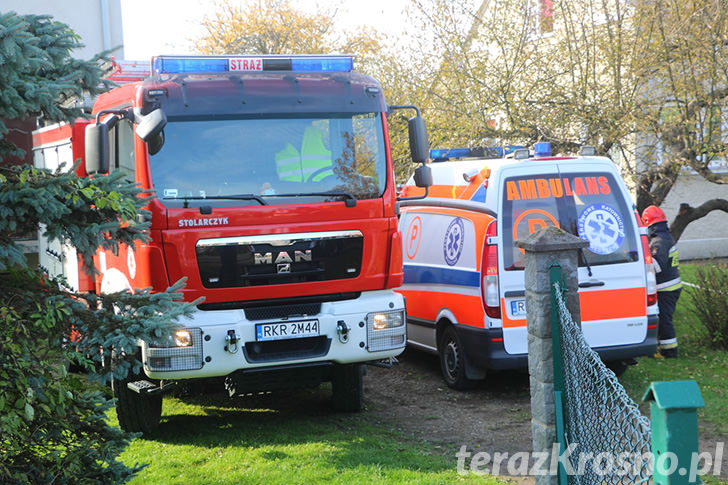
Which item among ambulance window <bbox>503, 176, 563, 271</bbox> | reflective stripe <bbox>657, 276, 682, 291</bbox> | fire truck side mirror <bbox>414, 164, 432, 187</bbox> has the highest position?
fire truck side mirror <bbox>414, 164, 432, 187</bbox>

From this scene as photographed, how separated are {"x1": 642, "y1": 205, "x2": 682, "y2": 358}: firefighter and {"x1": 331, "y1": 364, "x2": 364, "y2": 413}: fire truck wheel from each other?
3993 mm

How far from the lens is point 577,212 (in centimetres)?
796

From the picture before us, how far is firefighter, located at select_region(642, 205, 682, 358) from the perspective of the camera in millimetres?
9648

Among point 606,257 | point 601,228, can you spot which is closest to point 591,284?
point 606,257

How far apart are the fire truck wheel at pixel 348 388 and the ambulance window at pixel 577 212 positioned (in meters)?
1.82

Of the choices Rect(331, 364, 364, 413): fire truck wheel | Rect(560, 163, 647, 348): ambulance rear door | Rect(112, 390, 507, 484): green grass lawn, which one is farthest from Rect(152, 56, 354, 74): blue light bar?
Rect(112, 390, 507, 484): green grass lawn

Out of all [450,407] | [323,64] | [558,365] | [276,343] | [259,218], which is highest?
[323,64]

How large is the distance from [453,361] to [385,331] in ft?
5.97

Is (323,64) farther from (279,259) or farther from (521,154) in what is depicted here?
(521,154)

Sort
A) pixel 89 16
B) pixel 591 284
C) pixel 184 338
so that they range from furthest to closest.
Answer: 1. pixel 89 16
2. pixel 591 284
3. pixel 184 338

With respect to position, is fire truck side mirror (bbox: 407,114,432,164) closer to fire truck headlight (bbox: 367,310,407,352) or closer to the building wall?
fire truck headlight (bbox: 367,310,407,352)

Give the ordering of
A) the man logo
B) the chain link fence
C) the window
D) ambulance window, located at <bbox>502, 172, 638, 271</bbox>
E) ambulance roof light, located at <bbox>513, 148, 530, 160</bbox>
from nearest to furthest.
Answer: the chain link fence, the man logo, the window, ambulance window, located at <bbox>502, 172, 638, 271</bbox>, ambulance roof light, located at <bbox>513, 148, 530, 160</bbox>

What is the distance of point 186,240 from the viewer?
21.1 feet

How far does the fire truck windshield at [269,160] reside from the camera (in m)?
6.54
